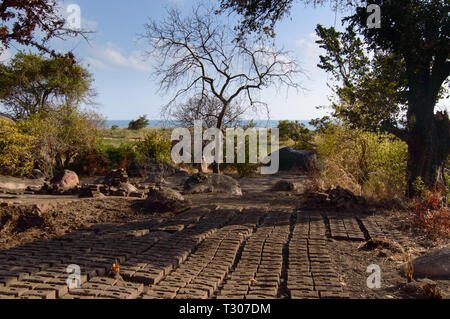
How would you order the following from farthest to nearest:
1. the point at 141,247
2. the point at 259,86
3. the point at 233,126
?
the point at 233,126
the point at 259,86
the point at 141,247

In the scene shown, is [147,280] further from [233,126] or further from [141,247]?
[233,126]

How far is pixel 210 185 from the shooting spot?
1205 cm

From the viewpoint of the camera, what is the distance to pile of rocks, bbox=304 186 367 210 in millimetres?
8469

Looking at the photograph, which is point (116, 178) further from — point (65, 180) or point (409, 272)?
point (409, 272)

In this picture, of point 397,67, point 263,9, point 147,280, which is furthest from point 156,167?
point 147,280

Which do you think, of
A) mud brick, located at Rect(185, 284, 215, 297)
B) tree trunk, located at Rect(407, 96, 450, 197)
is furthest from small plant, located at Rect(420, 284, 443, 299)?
tree trunk, located at Rect(407, 96, 450, 197)

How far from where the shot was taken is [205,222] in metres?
6.83

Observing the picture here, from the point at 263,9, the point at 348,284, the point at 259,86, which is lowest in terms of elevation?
the point at 348,284

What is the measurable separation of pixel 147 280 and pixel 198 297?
681 millimetres

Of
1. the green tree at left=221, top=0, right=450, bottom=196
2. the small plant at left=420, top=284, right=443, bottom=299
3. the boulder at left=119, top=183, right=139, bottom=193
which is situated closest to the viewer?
the small plant at left=420, top=284, right=443, bottom=299

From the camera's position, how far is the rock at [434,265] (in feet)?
14.0

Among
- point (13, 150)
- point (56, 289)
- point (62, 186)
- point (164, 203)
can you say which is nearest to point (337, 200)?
point (164, 203)

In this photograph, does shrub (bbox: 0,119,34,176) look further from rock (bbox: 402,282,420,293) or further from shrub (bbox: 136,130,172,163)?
rock (bbox: 402,282,420,293)

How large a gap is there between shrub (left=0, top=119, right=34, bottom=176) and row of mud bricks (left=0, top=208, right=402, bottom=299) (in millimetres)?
9179
